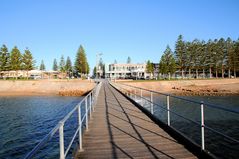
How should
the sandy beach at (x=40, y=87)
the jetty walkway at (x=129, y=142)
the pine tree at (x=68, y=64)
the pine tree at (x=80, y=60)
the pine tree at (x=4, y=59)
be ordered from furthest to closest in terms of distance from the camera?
the pine tree at (x=68, y=64)
the pine tree at (x=80, y=60)
the pine tree at (x=4, y=59)
the sandy beach at (x=40, y=87)
the jetty walkway at (x=129, y=142)

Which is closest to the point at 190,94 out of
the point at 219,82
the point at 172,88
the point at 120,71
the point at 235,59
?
the point at 172,88

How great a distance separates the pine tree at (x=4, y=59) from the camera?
223ft

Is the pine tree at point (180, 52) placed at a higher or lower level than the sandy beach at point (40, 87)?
higher

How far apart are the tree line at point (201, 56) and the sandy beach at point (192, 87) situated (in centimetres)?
1476

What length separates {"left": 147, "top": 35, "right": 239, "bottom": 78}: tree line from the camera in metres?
74.9

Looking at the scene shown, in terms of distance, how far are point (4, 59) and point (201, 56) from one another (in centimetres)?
5585

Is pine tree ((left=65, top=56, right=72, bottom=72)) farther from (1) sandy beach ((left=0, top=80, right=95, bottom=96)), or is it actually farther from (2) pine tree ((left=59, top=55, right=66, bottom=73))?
(1) sandy beach ((left=0, top=80, right=95, bottom=96))

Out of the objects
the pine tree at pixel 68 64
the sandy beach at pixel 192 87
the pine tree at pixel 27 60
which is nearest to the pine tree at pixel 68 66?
the pine tree at pixel 68 64

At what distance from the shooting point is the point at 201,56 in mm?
75875

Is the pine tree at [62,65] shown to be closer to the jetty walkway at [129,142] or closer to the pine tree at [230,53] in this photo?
the pine tree at [230,53]

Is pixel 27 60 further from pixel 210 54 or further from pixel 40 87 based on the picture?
pixel 210 54

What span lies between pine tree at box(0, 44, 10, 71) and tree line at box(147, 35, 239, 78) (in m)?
43.3

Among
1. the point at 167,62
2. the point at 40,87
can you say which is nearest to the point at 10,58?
the point at 40,87

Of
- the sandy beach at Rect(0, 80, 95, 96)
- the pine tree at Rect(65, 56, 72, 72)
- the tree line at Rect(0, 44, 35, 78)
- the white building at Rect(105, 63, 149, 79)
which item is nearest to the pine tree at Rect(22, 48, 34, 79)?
the tree line at Rect(0, 44, 35, 78)
